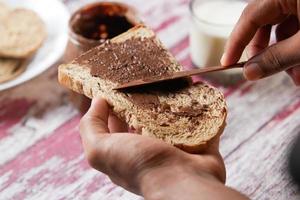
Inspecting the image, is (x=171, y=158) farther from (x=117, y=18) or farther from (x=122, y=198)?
(x=117, y=18)

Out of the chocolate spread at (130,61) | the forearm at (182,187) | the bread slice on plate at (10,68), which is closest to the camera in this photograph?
the forearm at (182,187)

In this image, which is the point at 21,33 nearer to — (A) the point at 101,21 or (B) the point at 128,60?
(A) the point at 101,21

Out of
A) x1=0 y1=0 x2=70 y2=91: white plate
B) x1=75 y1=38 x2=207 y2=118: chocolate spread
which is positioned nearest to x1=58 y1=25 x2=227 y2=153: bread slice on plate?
x1=75 y1=38 x2=207 y2=118: chocolate spread

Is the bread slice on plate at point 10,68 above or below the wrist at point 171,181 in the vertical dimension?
below

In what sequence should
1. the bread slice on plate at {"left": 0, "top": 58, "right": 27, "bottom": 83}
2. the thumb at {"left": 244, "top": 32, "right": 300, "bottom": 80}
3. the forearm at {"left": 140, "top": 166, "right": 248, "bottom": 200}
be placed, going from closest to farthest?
the forearm at {"left": 140, "top": 166, "right": 248, "bottom": 200}
the thumb at {"left": 244, "top": 32, "right": 300, "bottom": 80}
the bread slice on plate at {"left": 0, "top": 58, "right": 27, "bottom": 83}

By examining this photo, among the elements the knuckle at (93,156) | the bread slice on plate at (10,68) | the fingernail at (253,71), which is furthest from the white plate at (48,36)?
the fingernail at (253,71)

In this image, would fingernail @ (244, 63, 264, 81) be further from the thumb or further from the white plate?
the white plate

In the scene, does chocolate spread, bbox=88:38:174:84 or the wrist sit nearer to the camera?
the wrist

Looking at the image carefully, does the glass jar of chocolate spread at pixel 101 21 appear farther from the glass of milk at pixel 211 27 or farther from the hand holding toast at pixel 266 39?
the hand holding toast at pixel 266 39
